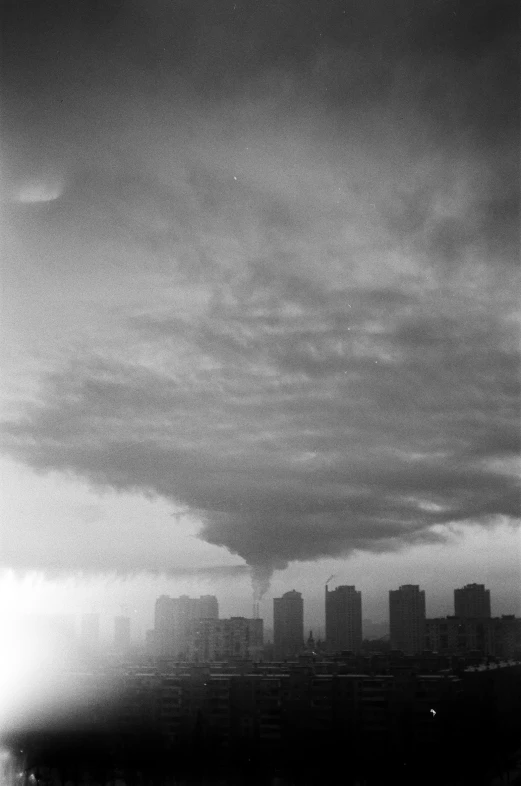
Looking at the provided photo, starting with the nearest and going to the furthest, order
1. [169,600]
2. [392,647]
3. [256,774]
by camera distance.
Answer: [256,774], [392,647], [169,600]

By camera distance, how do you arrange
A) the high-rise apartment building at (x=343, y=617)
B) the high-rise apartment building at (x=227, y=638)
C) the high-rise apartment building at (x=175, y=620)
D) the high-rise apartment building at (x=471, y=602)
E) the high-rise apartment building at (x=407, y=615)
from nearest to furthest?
the high-rise apartment building at (x=471, y=602) < the high-rise apartment building at (x=407, y=615) < the high-rise apartment building at (x=343, y=617) < the high-rise apartment building at (x=175, y=620) < the high-rise apartment building at (x=227, y=638)

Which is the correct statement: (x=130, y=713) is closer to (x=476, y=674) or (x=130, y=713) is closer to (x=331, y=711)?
(x=331, y=711)

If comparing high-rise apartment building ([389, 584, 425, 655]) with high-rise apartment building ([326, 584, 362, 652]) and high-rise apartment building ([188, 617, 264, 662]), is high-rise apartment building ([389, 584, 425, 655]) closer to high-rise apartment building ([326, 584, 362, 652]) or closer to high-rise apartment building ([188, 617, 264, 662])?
high-rise apartment building ([326, 584, 362, 652])

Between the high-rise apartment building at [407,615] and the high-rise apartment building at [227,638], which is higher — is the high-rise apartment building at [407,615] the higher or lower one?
Answer: the higher one

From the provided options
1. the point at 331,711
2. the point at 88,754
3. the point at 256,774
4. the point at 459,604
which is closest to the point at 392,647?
the point at 459,604

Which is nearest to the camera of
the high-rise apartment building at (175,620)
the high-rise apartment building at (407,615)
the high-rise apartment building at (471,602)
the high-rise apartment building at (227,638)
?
the high-rise apartment building at (471,602)

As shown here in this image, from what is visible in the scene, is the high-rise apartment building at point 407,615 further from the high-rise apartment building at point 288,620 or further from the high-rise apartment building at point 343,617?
the high-rise apartment building at point 288,620

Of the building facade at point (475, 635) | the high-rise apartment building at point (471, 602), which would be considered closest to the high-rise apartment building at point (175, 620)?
the building facade at point (475, 635)
